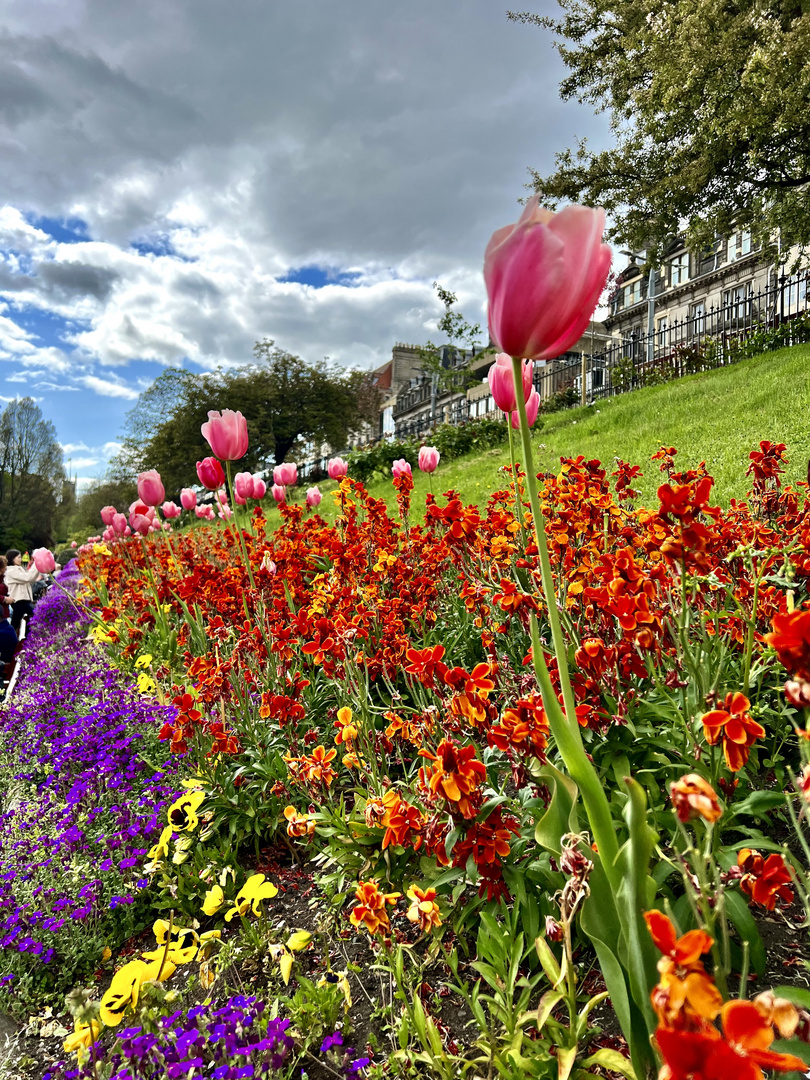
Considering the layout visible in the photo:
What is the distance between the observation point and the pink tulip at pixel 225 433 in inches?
122

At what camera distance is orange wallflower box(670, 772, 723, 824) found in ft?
2.71

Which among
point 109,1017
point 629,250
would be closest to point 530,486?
point 109,1017

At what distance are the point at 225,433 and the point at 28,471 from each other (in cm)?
6195

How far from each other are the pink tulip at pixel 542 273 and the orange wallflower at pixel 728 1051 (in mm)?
964

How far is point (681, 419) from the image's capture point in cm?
800

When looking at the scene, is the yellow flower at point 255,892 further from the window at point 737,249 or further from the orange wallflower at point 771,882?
the window at point 737,249

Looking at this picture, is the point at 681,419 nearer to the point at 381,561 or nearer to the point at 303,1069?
the point at 381,561

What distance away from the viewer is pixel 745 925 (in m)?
1.32

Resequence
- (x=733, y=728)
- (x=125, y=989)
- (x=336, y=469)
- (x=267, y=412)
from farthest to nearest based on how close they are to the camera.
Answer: (x=267, y=412) < (x=336, y=469) < (x=125, y=989) < (x=733, y=728)

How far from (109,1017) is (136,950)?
76cm

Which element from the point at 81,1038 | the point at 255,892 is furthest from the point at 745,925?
the point at 81,1038

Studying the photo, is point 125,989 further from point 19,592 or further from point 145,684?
point 19,592

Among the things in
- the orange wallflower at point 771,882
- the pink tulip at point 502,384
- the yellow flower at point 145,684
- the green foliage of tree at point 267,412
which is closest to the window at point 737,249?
the green foliage of tree at point 267,412

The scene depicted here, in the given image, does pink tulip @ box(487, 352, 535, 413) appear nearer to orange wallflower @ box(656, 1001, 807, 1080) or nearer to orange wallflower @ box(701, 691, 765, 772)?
orange wallflower @ box(701, 691, 765, 772)
